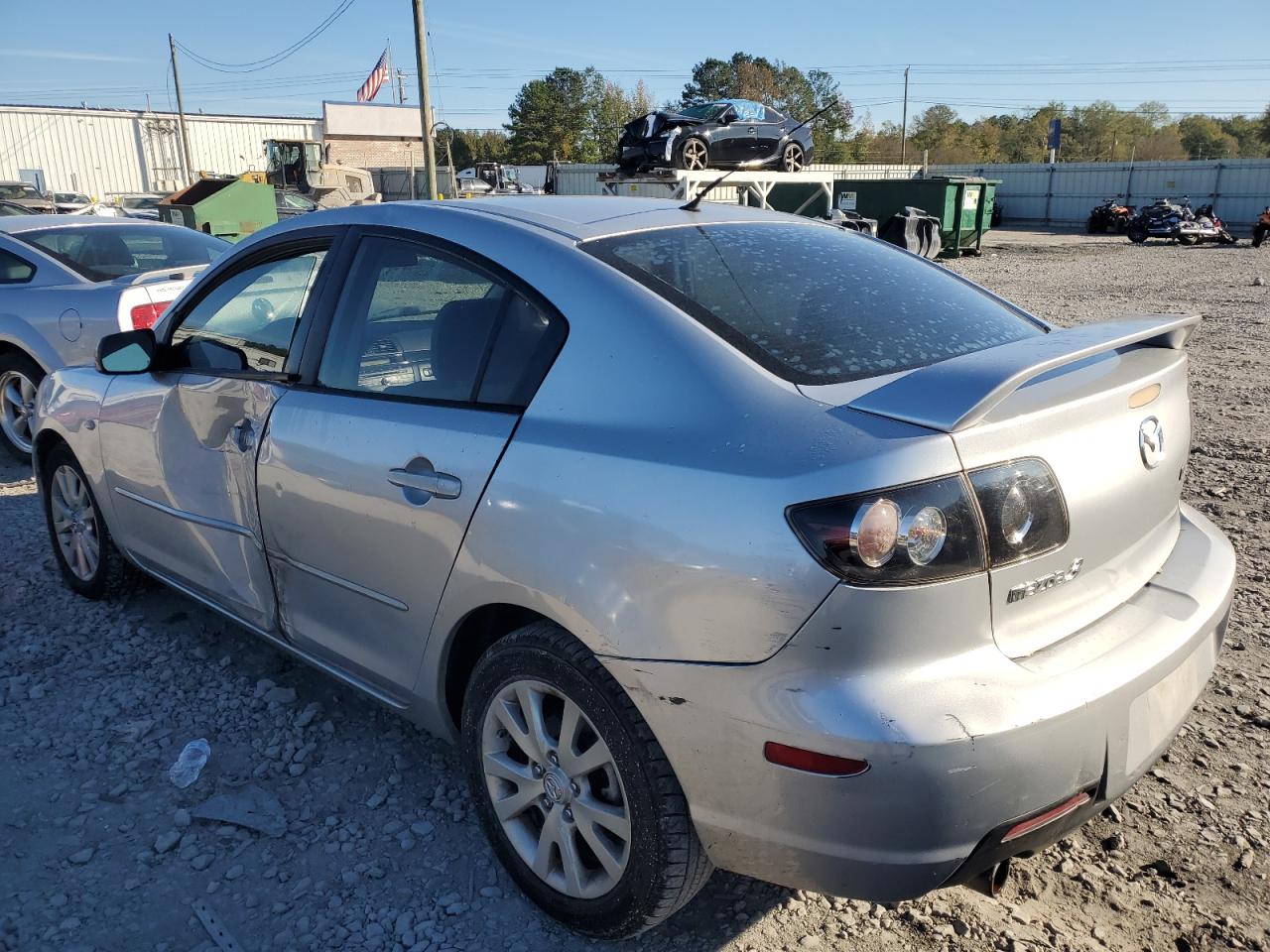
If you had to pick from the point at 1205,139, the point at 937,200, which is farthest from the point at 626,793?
the point at 1205,139

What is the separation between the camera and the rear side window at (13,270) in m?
6.50

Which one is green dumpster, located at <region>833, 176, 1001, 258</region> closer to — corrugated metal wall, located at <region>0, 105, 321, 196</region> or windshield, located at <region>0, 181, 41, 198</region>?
windshield, located at <region>0, 181, 41, 198</region>

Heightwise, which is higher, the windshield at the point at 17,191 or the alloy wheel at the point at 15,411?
the windshield at the point at 17,191

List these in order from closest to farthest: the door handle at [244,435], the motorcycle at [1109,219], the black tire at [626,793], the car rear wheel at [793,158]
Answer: the black tire at [626,793]
the door handle at [244,435]
the car rear wheel at [793,158]
the motorcycle at [1109,219]

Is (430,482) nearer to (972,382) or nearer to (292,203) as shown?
(972,382)

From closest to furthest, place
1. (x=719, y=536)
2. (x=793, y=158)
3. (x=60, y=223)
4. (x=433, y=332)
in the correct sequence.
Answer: (x=719, y=536) → (x=433, y=332) → (x=60, y=223) → (x=793, y=158)

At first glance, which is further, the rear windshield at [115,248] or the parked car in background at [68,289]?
the rear windshield at [115,248]

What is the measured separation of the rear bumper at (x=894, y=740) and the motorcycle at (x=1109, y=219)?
135ft

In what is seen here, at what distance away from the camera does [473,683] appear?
2.38m

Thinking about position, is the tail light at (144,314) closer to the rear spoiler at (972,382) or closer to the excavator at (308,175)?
the rear spoiler at (972,382)

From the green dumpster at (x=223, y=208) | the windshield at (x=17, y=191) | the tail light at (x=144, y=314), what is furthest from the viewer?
the windshield at (x=17, y=191)

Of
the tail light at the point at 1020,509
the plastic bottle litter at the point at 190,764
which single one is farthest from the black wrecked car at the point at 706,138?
the tail light at the point at 1020,509

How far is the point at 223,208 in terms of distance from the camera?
19609 millimetres

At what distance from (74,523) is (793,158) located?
17.8m
